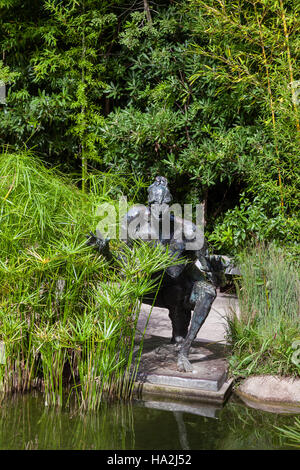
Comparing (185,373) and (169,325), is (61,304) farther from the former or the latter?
(169,325)

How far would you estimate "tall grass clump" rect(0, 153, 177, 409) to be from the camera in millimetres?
2936

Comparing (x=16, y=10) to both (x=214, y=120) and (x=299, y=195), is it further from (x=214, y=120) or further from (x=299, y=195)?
(x=299, y=195)

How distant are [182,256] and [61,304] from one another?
0.80 metres

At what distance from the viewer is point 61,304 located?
3.14m

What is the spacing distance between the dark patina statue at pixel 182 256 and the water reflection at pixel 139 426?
40 cm

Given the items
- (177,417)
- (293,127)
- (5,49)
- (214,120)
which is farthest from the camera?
(5,49)

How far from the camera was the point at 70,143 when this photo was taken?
6.67 meters

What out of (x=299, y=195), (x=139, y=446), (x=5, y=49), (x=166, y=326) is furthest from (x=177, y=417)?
(x=5, y=49)

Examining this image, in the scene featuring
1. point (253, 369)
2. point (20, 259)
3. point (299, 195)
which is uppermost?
point (299, 195)

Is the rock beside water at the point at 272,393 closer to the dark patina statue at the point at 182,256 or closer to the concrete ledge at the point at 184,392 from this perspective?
the concrete ledge at the point at 184,392

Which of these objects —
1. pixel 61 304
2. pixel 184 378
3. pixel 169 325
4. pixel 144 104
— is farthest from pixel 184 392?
pixel 144 104

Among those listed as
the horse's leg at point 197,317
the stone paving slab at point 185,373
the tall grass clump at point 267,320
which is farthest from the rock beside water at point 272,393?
the horse's leg at point 197,317

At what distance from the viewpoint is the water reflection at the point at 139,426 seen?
262 cm
